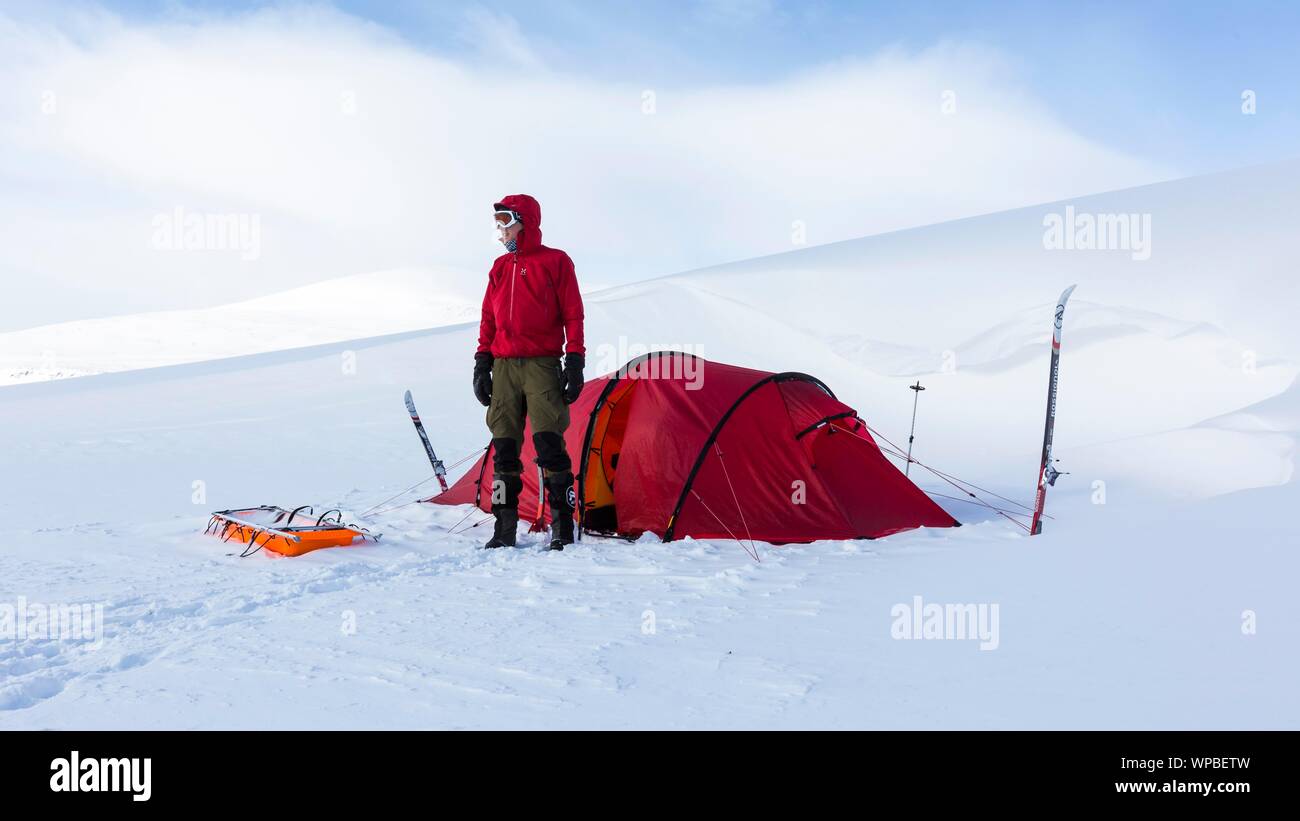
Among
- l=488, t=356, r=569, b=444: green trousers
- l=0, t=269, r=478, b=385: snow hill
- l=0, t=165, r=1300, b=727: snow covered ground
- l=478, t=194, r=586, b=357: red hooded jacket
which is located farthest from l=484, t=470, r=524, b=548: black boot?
l=0, t=269, r=478, b=385: snow hill

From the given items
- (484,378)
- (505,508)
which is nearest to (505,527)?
(505,508)

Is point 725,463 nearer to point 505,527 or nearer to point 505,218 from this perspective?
point 505,527

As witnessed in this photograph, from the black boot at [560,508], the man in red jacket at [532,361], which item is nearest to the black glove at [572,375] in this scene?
the man in red jacket at [532,361]

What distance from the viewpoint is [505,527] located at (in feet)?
18.2

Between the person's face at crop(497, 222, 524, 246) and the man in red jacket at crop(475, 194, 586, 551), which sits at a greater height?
the person's face at crop(497, 222, 524, 246)

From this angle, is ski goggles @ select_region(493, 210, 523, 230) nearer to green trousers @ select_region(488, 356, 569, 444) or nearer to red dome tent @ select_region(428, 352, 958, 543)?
green trousers @ select_region(488, 356, 569, 444)

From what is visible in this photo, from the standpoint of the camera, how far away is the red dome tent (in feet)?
19.1

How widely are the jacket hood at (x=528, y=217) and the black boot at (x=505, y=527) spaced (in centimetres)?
171

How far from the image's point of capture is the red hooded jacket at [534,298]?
5508 mm

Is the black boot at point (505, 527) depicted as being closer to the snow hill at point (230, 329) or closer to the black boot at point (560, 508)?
the black boot at point (560, 508)

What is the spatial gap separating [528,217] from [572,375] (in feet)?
3.63

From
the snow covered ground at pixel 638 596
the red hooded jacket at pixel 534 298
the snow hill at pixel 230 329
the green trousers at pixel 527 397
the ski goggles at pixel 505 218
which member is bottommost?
the snow covered ground at pixel 638 596
